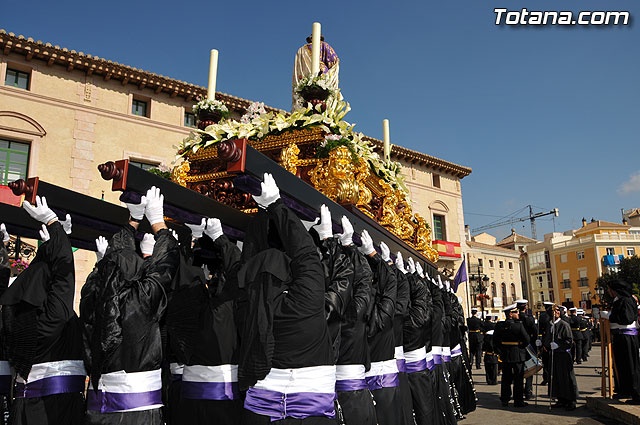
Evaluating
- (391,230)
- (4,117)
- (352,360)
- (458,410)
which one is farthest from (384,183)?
(4,117)

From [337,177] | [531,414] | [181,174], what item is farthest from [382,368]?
[531,414]

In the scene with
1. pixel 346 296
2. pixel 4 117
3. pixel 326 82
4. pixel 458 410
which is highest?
pixel 4 117

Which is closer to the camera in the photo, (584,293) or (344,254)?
(344,254)

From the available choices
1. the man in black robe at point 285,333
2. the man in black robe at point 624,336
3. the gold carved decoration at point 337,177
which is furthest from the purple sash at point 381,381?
the man in black robe at point 624,336

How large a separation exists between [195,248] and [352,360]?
1578 millimetres

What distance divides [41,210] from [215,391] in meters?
1.81

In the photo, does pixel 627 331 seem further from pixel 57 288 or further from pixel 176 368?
pixel 57 288

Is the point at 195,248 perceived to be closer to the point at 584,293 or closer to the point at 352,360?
the point at 352,360

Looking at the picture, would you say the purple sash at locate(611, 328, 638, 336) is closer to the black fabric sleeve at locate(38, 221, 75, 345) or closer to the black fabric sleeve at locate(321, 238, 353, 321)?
the black fabric sleeve at locate(321, 238, 353, 321)

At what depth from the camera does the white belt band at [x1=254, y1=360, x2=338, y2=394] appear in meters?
2.44

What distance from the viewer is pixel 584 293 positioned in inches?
1991

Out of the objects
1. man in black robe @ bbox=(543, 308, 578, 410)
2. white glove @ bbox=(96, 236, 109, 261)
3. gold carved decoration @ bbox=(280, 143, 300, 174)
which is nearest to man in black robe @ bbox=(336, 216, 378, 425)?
gold carved decoration @ bbox=(280, 143, 300, 174)

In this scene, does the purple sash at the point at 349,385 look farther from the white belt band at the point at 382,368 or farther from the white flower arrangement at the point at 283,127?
the white flower arrangement at the point at 283,127

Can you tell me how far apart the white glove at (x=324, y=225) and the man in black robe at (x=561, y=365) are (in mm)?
7205
